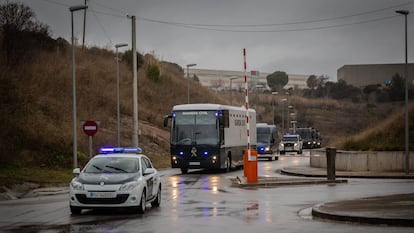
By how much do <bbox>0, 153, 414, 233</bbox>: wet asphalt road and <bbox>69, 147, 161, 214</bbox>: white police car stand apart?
1.04ft

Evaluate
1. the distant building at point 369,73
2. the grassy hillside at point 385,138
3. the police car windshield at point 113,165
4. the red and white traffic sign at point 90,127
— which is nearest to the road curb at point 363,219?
the police car windshield at point 113,165

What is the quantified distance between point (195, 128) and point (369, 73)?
9815 centimetres

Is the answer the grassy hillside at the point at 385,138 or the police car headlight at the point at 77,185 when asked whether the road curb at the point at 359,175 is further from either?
the police car headlight at the point at 77,185

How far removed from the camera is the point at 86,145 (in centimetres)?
4662

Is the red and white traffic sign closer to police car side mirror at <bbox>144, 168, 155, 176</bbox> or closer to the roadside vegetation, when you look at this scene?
the roadside vegetation

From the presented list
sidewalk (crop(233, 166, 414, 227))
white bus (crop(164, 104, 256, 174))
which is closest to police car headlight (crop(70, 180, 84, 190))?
sidewalk (crop(233, 166, 414, 227))

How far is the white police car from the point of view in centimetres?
1861

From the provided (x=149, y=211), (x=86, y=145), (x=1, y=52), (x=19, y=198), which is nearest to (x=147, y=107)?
(x=1, y=52)

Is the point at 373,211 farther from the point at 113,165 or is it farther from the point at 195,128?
the point at 195,128

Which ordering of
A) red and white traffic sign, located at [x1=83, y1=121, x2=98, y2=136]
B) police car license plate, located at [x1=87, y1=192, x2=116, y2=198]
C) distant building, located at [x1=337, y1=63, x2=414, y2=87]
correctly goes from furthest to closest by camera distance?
distant building, located at [x1=337, y1=63, x2=414, y2=87]
red and white traffic sign, located at [x1=83, y1=121, x2=98, y2=136]
police car license plate, located at [x1=87, y1=192, x2=116, y2=198]

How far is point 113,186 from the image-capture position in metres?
18.7

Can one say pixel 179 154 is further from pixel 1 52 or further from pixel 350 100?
pixel 350 100

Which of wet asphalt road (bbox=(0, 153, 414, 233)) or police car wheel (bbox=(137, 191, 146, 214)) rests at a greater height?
police car wheel (bbox=(137, 191, 146, 214))

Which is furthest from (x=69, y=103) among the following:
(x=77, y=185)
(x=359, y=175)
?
(x=77, y=185)
